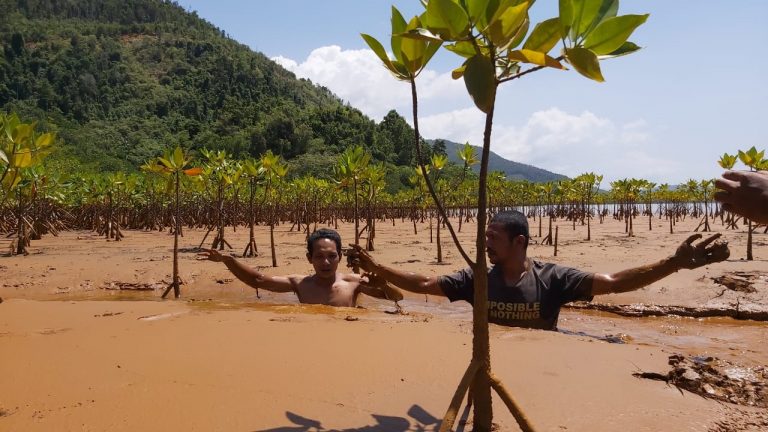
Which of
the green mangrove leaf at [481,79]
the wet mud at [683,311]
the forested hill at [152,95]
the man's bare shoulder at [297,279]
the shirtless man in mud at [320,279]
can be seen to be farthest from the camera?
the forested hill at [152,95]

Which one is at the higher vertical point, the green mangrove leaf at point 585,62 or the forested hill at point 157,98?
the forested hill at point 157,98

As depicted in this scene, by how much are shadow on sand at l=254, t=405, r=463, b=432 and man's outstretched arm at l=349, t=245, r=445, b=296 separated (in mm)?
936

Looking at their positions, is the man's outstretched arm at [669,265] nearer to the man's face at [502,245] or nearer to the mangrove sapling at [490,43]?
the man's face at [502,245]

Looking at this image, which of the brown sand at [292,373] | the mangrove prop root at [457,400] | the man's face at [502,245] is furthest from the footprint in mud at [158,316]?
the mangrove prop root at [457,400]

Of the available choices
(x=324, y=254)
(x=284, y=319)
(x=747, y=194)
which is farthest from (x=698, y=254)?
(x=324, y=254)

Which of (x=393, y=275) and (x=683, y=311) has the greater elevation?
(x=393, y=275)

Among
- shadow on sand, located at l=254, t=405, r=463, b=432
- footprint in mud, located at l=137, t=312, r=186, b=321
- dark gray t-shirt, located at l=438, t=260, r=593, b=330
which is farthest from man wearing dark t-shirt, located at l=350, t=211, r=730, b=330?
footprint in mud, located at l=137, t=312, r=186, b=321

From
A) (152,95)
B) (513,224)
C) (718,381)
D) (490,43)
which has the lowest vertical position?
(718,381)

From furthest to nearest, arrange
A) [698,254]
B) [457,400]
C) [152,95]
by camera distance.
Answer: [152,95], [698,254], [457,400]

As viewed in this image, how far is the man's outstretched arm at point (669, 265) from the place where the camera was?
7.73ft

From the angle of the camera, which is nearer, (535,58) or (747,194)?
(535,58)

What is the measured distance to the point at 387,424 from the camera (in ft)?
5.98

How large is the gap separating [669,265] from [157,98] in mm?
98936

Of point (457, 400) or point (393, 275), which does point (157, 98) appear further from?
point (457, 400)
